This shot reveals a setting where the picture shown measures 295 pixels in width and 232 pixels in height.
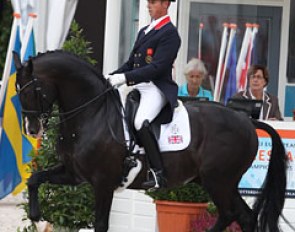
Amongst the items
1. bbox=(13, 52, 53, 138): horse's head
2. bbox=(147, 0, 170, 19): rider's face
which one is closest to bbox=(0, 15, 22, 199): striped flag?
bbox=(147, 0, 170, 19): rider's face

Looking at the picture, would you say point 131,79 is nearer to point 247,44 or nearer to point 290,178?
point 290,178

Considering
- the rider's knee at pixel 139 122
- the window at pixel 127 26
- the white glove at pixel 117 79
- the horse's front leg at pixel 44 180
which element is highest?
the window at pixel 127 26

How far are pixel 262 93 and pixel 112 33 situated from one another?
1.75 metres

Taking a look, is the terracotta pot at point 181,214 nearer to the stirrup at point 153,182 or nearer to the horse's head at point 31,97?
the stirrup at point 153,182

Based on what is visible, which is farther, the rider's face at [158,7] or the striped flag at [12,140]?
the striped flag at [12,140]

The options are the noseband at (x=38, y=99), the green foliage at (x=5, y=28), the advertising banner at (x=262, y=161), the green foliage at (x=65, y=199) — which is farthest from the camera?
the green foliage at (x=5, y=28)

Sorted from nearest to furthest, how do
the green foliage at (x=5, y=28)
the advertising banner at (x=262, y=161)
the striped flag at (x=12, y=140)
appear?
the advertising banner at (x=262, y=161) → the striped flag at (x=12, y=140) → the green foliage at (x=5, y=28)

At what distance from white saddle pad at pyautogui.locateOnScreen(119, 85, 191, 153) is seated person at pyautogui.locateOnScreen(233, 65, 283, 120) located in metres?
1.85

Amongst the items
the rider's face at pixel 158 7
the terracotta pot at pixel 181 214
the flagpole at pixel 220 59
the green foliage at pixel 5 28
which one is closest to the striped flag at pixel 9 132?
the flagpole at pixel 220 59

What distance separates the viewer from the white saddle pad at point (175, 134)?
9000 mm

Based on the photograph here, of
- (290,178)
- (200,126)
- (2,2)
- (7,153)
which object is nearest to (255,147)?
(200,126)

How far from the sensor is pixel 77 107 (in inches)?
343

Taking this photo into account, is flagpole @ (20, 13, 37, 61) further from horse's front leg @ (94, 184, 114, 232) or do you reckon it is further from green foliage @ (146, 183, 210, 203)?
horse's front leg @ (94, 184, 114, 232)

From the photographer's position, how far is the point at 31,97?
27.9ft
